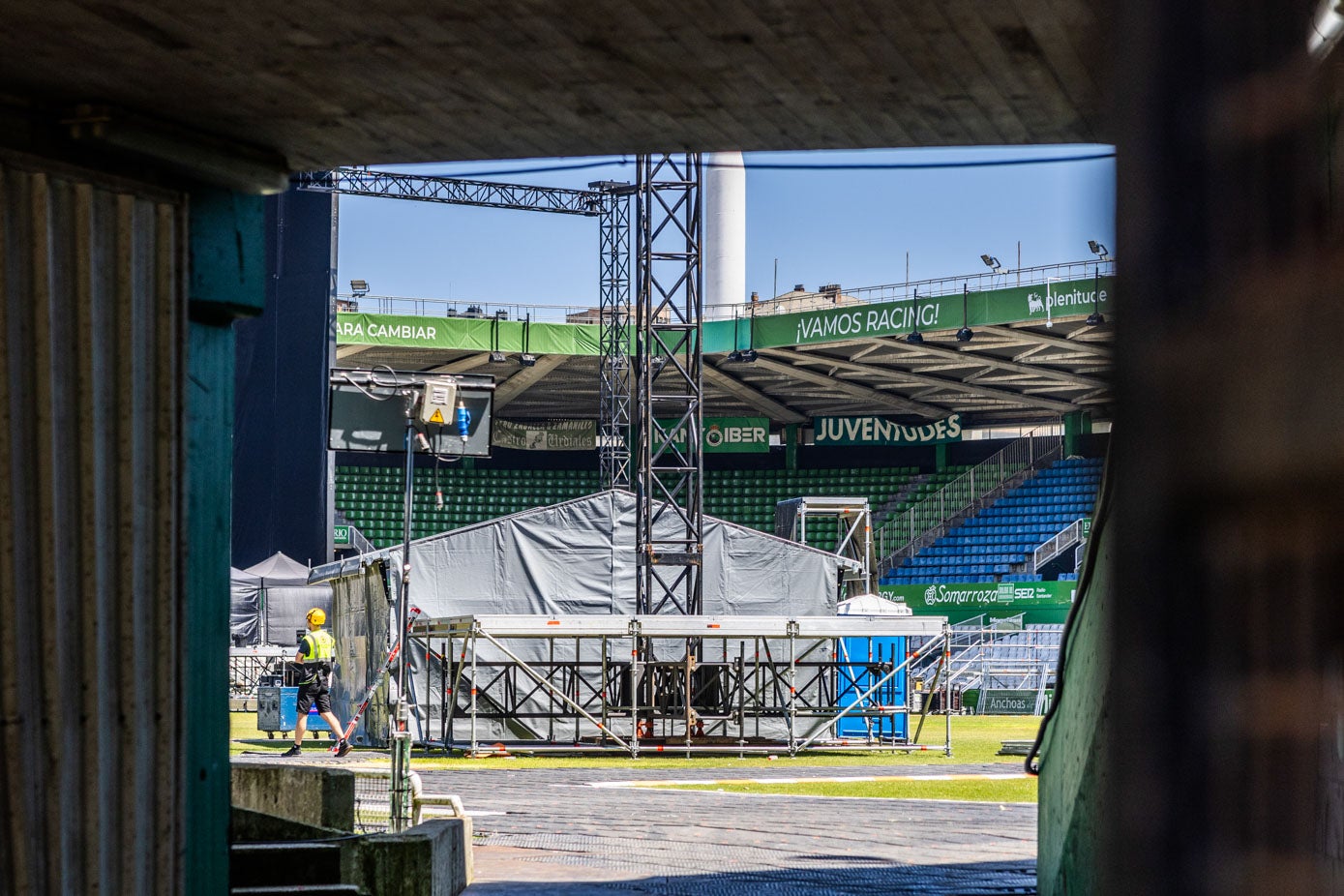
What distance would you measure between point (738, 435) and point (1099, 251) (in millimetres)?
46806

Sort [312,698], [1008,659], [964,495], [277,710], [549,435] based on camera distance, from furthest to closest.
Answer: [549,435], [964,495], [1008,659], [277,710], [312,698]

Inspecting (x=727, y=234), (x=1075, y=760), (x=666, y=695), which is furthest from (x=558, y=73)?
(x=727, y=234)

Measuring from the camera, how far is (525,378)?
43.8 meters

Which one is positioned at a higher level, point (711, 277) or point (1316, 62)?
point (711, 277)

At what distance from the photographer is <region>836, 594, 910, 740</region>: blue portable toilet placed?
20266mm

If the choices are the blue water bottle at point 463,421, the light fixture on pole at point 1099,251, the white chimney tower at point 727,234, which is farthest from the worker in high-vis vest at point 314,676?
the white chimney tower at point 727,234

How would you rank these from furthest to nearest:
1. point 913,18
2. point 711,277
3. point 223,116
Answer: point 711,277 → point 223,116 → point 913,18

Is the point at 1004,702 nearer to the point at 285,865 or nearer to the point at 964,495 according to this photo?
the point at 964,495

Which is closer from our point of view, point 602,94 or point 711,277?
point 602,94

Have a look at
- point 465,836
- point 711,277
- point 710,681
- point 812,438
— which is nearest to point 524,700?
point 710,681

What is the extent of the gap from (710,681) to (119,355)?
1604 cm

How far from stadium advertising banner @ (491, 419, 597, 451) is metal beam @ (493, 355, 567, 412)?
156cm

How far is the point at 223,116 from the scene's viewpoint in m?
5.70

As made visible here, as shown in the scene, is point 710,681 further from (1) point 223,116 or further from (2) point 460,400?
(1) point 223,116
